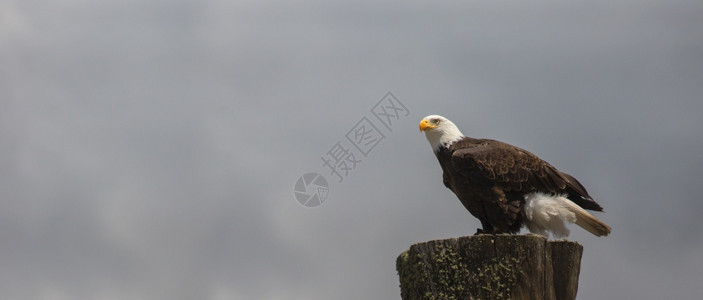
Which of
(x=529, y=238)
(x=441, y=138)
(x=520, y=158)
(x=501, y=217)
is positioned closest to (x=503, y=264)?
(x=529, y=238)

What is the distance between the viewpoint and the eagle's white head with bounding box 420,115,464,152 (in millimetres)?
7824

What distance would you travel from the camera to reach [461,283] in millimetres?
4594

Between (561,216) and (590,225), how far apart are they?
393 millimetres

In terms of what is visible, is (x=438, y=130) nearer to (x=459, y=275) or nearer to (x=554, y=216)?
(x=554, y=216)

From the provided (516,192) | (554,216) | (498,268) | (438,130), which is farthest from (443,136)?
(498,268)

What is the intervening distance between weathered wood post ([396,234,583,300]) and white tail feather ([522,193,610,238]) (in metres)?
2.17

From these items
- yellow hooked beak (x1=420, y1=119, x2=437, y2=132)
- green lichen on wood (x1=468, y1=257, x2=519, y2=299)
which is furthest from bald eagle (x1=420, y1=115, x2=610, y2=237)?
green lichen on wood (x1=468, y1=257, x2=519, y2=299)

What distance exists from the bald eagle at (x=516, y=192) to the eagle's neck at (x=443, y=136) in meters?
0.37

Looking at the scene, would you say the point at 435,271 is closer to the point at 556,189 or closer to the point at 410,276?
the point at 410,276

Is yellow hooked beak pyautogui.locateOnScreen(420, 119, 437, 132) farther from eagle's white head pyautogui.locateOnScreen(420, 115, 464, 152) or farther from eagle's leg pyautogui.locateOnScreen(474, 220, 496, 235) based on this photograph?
eagle's leg pyautogui.locateOnScreen(474, 220, 496, 235)

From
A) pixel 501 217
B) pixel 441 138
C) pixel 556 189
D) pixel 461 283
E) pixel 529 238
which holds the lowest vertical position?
pixel 461 283

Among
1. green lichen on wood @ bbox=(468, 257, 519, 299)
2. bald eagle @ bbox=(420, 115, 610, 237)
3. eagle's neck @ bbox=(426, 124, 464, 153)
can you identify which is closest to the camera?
green lichen on wood @ bbox=(468, 257, 519, 299)

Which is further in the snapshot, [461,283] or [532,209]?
[532,209]

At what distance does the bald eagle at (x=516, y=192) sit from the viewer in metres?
6.93
